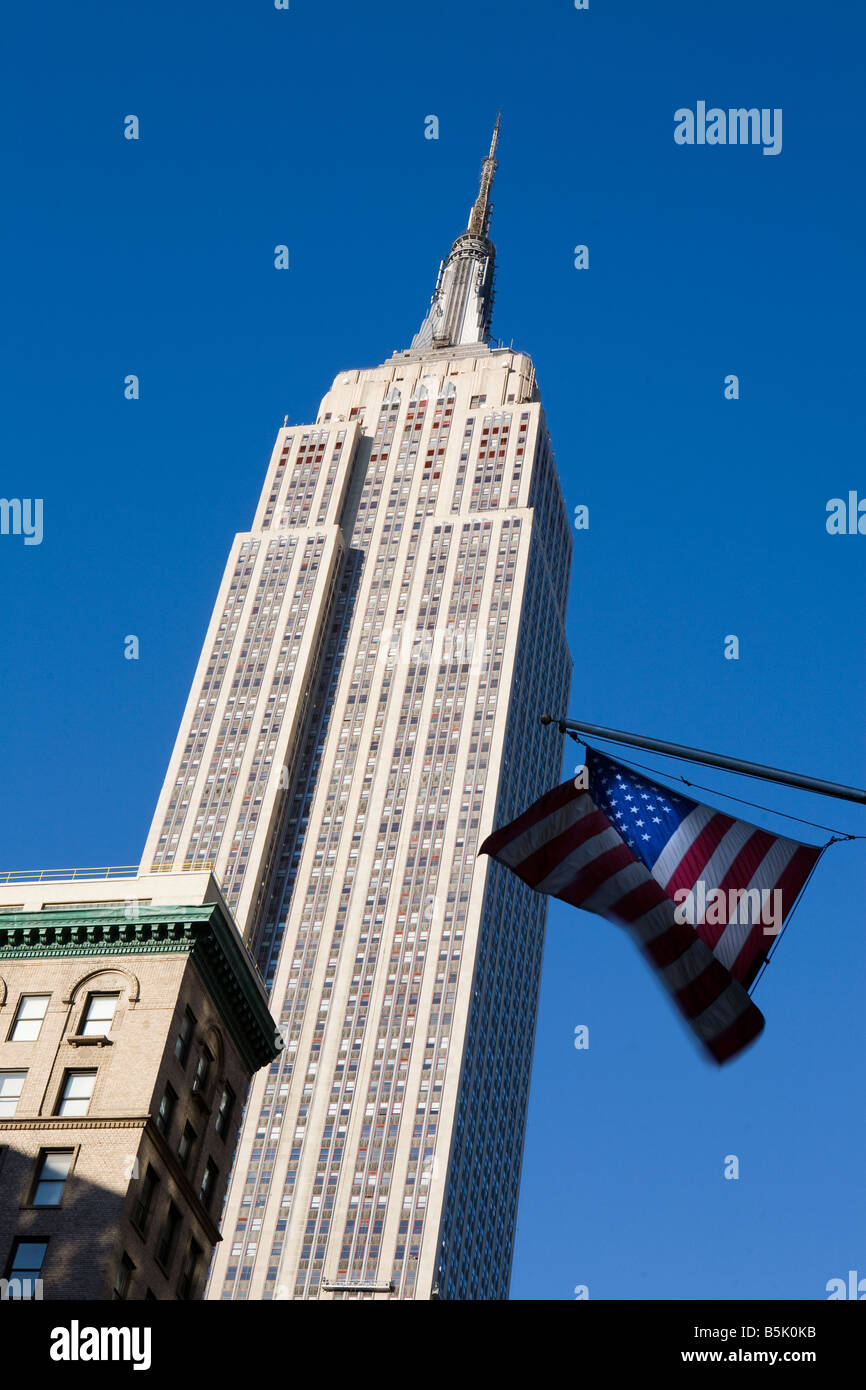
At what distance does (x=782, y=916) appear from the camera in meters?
22.2

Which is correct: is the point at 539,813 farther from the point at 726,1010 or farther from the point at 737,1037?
the point at 737,1037

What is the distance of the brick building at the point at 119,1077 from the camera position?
150 ft

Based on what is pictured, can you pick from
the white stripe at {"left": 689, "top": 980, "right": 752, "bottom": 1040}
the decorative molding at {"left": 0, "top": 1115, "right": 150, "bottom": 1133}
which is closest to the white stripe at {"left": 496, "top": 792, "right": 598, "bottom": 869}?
the white stripe at {"left": 689, "top": 980, "right": 752, "bottom": 1040}

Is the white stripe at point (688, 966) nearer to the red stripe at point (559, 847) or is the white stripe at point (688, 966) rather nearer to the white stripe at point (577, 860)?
the white stripe at point (577, 860)

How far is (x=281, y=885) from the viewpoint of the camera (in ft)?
485

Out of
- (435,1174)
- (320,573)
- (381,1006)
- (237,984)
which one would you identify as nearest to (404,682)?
(320,573)

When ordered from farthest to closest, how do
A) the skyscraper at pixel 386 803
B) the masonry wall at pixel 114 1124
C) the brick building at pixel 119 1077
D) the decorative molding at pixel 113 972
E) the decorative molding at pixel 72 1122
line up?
the skyscraper at pixel 386 803
the decorative molding at pixel 113 972
the decorative molding at pixel 72 1122
the brick building at pixel 119 1077
the masonry wall at pixel 114 1124

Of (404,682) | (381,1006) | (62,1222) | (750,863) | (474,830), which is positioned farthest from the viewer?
(404,682)

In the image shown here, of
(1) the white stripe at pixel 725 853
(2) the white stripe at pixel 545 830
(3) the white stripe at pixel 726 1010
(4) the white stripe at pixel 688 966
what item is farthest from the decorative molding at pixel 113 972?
(3) the white stripe at pixel 726 1010

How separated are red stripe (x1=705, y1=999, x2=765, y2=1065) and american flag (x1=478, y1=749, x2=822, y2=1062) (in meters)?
0.01

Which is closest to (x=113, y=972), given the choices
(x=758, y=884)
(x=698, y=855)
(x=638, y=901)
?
(x=638, y=901)

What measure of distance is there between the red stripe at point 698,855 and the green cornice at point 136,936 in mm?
30940
